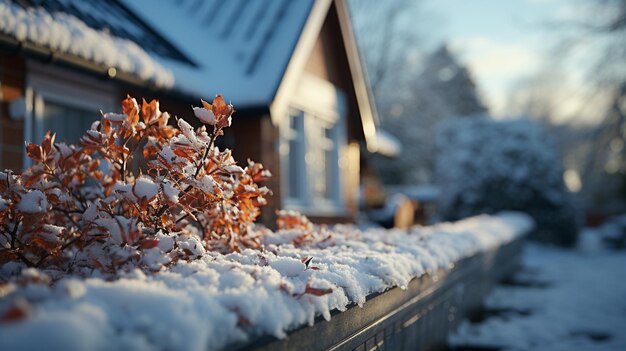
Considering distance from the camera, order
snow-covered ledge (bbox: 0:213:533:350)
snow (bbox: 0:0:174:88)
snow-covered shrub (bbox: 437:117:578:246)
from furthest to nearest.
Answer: snow-covered shrub (bbox: 437:117:578:246) < snow (bbox: 0:0:174:88) < snow-covered ledge (bbox: 0:213:533:350)

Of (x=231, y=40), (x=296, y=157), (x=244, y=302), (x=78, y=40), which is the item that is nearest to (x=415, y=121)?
(x=296, y=157)

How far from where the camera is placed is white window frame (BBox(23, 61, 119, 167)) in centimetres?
460

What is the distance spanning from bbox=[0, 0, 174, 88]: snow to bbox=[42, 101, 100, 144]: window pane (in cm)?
83

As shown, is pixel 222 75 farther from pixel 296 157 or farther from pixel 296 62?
pixel 296 157

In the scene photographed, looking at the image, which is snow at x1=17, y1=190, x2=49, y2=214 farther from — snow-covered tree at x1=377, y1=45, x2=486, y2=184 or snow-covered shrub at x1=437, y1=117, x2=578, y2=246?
snow-covered tree at x1=377, y1=45, x2=486, y2=184

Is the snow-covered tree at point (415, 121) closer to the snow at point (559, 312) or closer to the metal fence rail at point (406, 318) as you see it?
the snow at point (559, 312)

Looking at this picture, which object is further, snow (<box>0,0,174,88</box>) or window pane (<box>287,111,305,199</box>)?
window pane (<box>287,111,305,199</box>)

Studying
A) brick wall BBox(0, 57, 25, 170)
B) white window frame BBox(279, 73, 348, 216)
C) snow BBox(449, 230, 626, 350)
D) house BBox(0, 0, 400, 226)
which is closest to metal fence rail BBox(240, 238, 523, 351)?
→ snow BBox(449, 230, 626, 350)

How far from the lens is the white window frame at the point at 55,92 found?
4.60 metres

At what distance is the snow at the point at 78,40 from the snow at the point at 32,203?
2.27 meters

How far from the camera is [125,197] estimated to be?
2.03 meters

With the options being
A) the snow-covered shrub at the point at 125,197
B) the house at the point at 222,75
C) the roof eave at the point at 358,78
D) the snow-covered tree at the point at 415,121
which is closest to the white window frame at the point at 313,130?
the house at the point at 222,75

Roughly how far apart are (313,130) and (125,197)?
6.96 m

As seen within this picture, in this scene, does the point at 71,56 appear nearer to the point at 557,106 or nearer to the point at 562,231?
the point at 562,231
